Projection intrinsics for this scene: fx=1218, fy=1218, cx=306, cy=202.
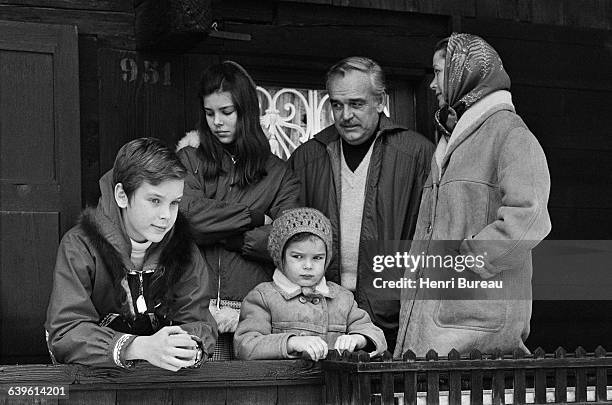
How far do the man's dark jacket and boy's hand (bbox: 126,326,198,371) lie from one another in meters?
1.48

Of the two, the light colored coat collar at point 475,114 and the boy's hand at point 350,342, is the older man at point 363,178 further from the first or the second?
the boy's hand at point 350,342

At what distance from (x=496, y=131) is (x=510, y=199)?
33 centimetres

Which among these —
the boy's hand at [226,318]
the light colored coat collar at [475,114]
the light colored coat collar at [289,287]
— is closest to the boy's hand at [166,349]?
the light colored coat collar at [289,287]

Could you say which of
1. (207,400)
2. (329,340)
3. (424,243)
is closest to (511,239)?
(424,243)

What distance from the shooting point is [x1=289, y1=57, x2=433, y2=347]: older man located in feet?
16.7

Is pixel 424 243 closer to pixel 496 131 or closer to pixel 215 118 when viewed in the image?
pixel 496 131

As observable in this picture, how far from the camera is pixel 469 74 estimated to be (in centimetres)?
461

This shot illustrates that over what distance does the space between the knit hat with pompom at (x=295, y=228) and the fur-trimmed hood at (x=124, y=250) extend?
62cm

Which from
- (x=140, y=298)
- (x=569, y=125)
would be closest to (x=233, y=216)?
(x=140, y=298)

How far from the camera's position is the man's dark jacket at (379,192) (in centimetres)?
505

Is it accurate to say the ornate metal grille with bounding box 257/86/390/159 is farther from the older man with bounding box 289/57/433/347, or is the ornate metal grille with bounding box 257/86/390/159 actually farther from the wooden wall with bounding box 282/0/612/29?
the older man with bounding box 289/57/433/347

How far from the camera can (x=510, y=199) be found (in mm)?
4266

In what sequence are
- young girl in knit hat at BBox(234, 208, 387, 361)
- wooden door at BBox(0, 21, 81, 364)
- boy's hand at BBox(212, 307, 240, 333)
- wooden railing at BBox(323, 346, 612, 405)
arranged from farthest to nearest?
wooden door at BBox(0, 21, 81, 364) < boy's hand at BBox(212, 307, 240, 333) < young girl in knit hat at BBox(234, 208, 387, 361) < wooden railing at BBox(323, 346, 612, 405)

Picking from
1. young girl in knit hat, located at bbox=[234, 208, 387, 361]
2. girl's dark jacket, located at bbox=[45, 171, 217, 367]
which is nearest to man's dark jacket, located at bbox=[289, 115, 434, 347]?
young girl in knit hat, located at bbox=[234, 208, 387, 361]
